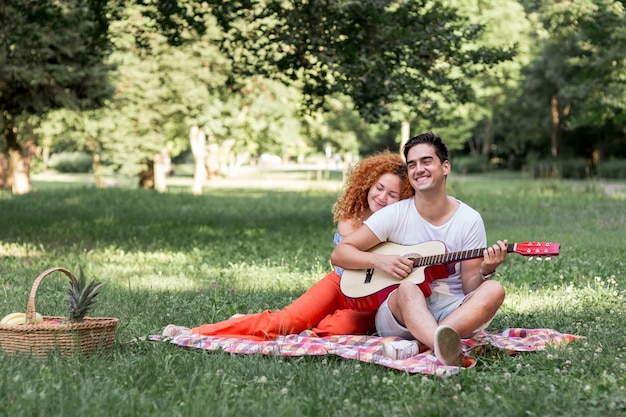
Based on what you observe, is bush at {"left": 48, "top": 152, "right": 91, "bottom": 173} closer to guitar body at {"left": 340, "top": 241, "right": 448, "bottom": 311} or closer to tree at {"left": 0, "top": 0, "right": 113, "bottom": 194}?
tree at {"left": 0, "top": 0, "right": 113, "bottom": 194}

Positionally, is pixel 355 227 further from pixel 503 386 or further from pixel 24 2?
pixel 24 2

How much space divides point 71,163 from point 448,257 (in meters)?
71.0

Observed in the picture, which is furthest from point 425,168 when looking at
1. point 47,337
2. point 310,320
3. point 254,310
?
point 47,337

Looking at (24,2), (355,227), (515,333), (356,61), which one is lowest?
(515,333)

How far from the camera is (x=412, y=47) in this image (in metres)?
12.8

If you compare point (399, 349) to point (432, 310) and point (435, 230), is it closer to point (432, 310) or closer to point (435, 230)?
point (432, 310)

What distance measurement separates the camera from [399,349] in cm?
502

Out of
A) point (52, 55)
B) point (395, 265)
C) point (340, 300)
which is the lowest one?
point (340, 300)

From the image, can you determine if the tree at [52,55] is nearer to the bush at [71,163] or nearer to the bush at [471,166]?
the bush at [471,166]

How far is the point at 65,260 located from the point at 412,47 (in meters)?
6.09

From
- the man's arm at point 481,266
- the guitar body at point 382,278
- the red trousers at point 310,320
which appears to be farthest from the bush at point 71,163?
the man's arm at point 481,266

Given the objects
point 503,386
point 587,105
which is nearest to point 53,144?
point 587,105

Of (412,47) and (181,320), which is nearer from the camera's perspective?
(181,320)

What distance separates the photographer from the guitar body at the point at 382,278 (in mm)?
5445
